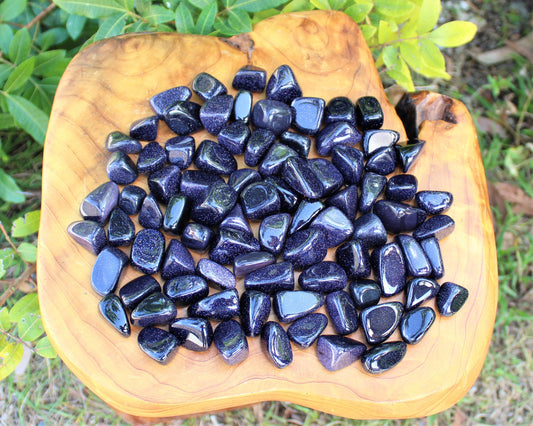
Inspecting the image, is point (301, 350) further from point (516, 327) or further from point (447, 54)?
point (447, 54)

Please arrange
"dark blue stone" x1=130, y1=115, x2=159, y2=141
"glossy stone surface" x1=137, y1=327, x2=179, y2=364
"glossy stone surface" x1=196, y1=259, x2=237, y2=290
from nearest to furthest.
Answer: "glossy stone surface" x1=137, y1=327, x2=179, y2=364 → "glossy stone surface" x1=196, y1=259, x2=237, y2=290 → "dark blue stone" x1=130, y1=115, x2=159, y2=141

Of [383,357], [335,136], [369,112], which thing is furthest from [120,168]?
[383,357]

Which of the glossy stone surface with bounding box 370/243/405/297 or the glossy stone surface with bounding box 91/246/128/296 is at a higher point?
the glossy stone surface with bounding box 91/246/128/296

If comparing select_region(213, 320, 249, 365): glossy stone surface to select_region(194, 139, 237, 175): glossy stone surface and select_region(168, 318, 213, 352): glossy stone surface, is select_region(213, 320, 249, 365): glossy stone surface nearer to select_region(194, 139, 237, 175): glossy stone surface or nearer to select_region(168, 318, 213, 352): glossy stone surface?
→ select_region(168, 318, 213, 352): glossy stone surface

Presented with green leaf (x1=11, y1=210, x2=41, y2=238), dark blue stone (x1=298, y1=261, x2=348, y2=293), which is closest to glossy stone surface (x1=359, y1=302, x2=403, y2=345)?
dark blue stone (x1=298, y1=261, x2=348, y2=293)

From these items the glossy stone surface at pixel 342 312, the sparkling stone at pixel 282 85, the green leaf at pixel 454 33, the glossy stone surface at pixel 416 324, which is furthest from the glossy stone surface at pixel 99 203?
the green leaf at pixel 454 33

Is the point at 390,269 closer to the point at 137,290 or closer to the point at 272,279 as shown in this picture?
the point at 272,279
